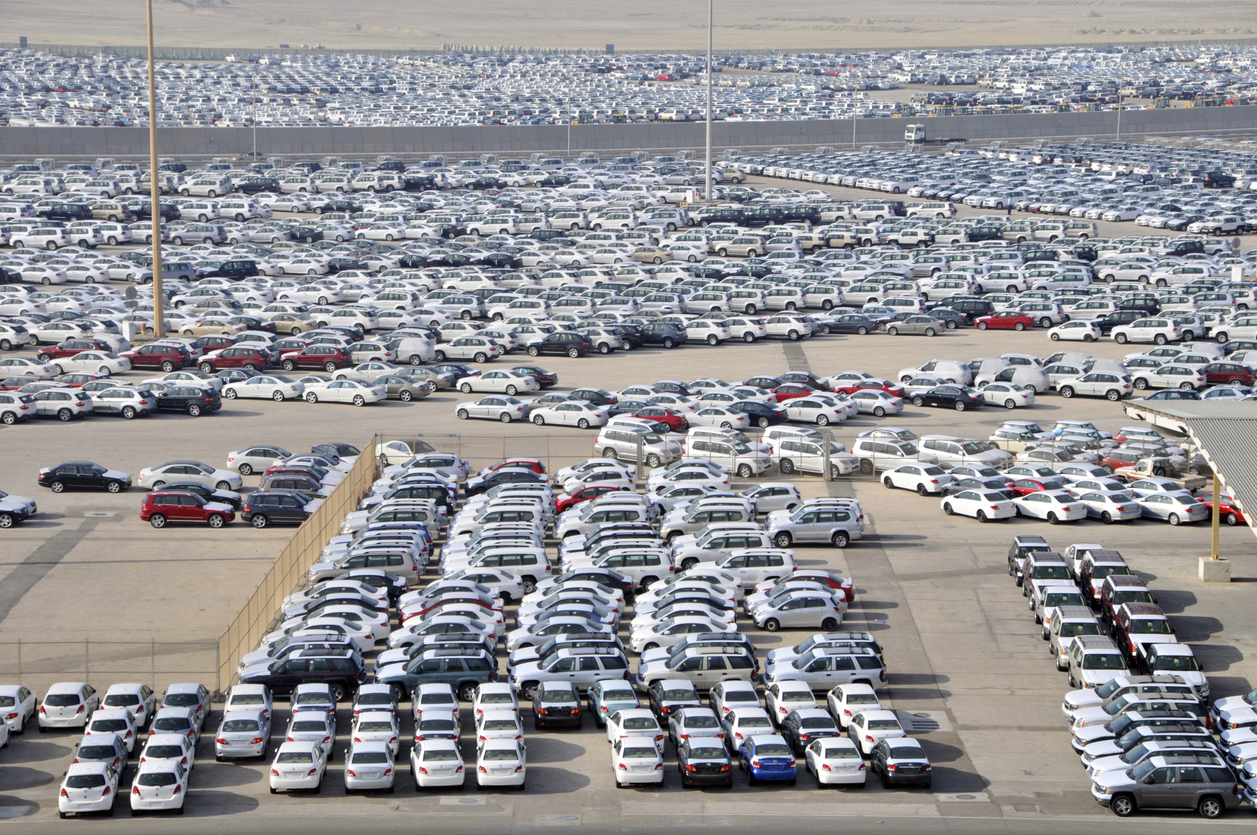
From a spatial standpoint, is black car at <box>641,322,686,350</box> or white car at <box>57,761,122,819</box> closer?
white car at <box>57,761,122,819</box>

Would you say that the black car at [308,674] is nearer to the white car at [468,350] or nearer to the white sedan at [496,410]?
the white sedan at [496,410]

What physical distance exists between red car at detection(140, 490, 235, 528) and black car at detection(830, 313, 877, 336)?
112ft

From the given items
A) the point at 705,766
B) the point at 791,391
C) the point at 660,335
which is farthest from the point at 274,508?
the point at 660,335

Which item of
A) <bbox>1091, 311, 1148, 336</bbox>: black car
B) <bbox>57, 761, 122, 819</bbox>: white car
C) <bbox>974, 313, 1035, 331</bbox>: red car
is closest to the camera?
<bbox>57, 761, 122, 819</bbox>: white car

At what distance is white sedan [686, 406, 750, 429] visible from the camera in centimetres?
5428

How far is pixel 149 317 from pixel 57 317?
3.77 meters

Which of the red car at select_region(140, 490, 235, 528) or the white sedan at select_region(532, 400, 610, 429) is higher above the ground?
the white sedan at select_region(532, 400, 610, 429)

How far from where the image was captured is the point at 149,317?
7081 centimetres

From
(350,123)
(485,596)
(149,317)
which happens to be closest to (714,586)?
(485,596)

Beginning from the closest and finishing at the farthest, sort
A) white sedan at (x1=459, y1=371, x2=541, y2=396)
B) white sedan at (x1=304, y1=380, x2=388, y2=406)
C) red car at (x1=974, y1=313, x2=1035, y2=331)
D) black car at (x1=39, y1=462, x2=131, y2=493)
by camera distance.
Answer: black car at (x1=39, y1=462, x2=131, y2=493) → white sedan at (x1=304, y1=380, x2=388, y2=406) → white sedan at (x1=459, y1=371, x2=541, y2=396) → red car at (x1=974, y1=313, x2=1035, y2=331)

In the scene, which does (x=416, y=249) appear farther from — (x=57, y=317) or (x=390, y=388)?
(x=390, y=388)

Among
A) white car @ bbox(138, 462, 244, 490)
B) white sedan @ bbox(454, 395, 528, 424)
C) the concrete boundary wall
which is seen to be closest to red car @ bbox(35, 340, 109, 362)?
white car @ bbox(138, 462, 244, 490)

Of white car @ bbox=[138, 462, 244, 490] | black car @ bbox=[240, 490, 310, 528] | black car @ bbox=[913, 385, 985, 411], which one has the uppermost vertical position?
black car @ bbox=[913, 385, 985, 411]

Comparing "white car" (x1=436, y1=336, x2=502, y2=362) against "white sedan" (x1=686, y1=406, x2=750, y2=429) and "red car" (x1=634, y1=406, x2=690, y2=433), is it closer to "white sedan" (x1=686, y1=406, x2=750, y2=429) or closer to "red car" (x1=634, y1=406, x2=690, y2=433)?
"red car" (x1=634, y1=406, x2=690, y2=433)
